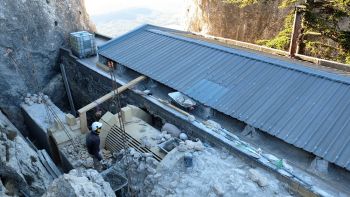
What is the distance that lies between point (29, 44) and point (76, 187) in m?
16.3

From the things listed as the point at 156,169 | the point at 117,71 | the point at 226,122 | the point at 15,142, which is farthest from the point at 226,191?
the point at 117,71

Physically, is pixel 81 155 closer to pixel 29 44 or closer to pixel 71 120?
pixel 71 120

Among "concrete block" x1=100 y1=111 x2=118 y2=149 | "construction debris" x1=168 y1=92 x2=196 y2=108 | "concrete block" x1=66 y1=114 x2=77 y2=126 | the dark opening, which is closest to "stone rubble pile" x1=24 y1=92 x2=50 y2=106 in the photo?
the dark opening

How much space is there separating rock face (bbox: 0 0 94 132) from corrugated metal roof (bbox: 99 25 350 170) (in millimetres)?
7035

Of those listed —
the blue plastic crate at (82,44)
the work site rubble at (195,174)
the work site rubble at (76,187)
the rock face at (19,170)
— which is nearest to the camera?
the work site rubble at (76,187)

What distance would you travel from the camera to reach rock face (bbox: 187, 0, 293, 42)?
28.3 m

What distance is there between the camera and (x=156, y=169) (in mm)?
Answer: 11797

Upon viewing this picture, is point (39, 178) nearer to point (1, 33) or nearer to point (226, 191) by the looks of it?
point (226, 191)

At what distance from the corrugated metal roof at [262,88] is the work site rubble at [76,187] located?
243 inches

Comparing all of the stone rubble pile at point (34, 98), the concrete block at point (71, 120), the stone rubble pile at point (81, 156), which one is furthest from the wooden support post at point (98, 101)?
the stone rubble pile at point (34, 98)

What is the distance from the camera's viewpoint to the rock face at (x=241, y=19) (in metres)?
28.3

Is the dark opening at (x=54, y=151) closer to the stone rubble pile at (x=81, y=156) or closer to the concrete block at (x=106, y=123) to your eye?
the stone rubble pile at (x=81, y=156)

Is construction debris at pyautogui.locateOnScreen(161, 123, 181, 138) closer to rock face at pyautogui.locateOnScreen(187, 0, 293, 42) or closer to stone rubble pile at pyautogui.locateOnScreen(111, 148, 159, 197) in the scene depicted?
stone rubble pile at pyautogui.locateOnScreen(111, 148, 159, 197)

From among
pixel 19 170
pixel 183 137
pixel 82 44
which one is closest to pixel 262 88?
pixel 183 137
